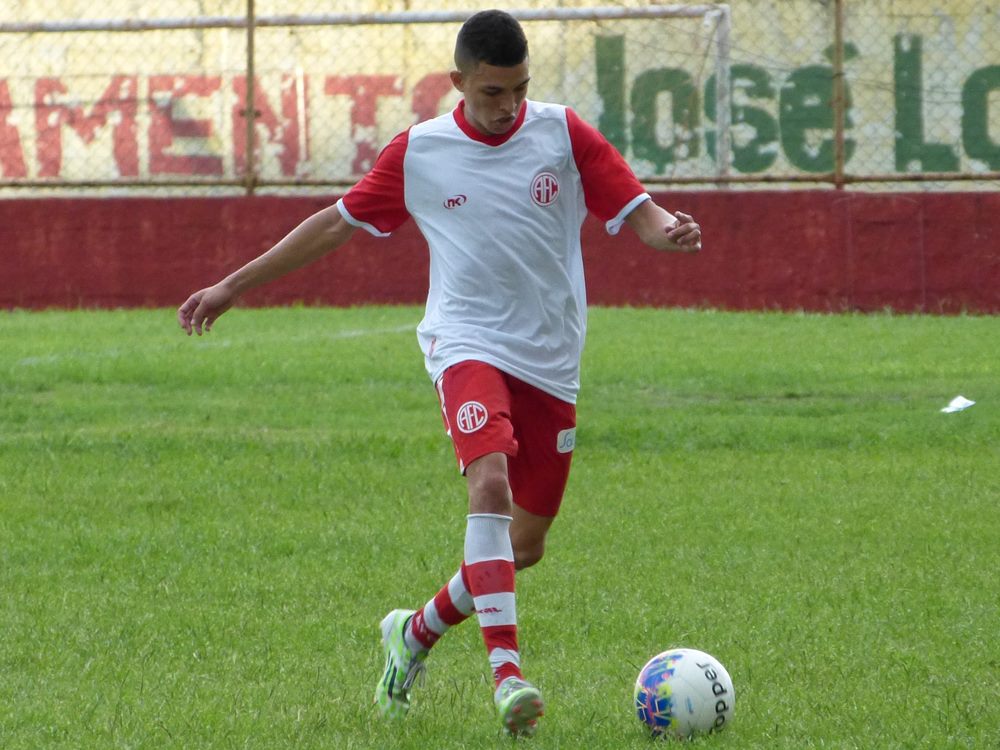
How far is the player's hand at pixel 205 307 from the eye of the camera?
479 centimetres

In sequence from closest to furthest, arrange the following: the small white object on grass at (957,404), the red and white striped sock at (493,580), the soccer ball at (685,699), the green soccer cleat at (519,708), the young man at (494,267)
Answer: the green soccer cleat at (519,708)
the soccer ball at (685,699)
the red and white striped sock at (493,580)
the young man at (494,267)
the small white object on grass at (957,404)

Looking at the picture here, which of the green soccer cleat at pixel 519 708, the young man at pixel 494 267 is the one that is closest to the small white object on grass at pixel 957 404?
the young man at pixel 494 267

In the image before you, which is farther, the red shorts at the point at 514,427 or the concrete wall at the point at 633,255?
the concrete wall at the point at 633,255

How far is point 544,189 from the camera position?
185 inches

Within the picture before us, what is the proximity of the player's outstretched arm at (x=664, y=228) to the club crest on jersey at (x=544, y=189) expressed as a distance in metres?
0.22

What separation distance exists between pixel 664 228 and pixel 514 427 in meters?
0.68

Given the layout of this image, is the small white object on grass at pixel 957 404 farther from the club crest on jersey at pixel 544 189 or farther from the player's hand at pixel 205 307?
the player's hand at pixel 205 307

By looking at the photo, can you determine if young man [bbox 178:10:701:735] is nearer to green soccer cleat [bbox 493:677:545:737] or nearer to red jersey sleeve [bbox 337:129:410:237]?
red jersey sleeve [bbox 337:129:410:237]

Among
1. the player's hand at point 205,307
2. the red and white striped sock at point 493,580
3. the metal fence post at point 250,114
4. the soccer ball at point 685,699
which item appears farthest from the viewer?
the metal fence post at point 250,114

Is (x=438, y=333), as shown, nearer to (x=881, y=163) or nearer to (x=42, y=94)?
(x=881, y=163)

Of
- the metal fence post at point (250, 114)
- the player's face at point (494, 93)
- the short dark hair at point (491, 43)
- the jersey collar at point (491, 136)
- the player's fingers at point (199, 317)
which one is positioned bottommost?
the player's fingers at point (199, 317)

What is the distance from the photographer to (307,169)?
17.8 metres

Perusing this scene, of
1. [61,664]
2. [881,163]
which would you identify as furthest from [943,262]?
[61,664]

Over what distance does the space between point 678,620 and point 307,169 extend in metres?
12.8
